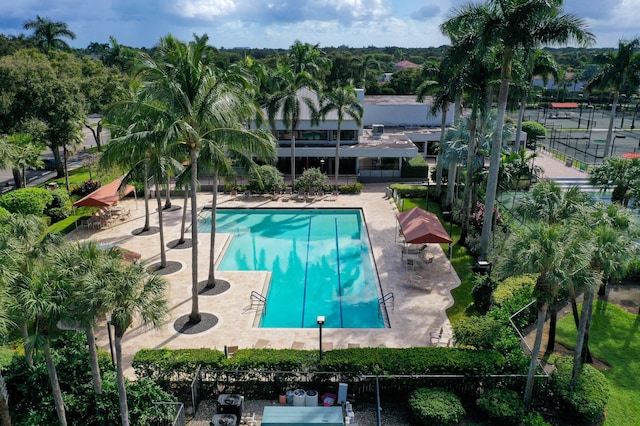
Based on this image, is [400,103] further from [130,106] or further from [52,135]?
[130,106]

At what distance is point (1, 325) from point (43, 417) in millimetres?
3915

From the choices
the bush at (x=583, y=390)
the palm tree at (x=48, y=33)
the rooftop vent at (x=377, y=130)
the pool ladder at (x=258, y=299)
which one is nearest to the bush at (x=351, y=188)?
the rooftop vent at (x=377, y=130)

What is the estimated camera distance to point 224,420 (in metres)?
13.6

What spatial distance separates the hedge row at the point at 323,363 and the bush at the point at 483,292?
→ 15.3 feet

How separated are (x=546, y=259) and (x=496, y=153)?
11350mm

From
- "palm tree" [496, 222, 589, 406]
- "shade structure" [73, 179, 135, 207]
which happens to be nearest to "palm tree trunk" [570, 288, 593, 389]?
"palm tree" [496, 222, 589, 406]

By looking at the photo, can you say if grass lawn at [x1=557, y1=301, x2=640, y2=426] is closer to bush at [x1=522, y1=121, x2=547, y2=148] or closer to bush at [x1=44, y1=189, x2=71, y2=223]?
bush at [x1=44, y1=189, x2=71, y2=223]

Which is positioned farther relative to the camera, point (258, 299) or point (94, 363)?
point (258, 299)

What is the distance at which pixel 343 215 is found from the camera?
112 ft

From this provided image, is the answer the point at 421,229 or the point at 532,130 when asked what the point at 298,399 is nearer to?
the point at 421,229

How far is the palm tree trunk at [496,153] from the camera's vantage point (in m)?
22.0

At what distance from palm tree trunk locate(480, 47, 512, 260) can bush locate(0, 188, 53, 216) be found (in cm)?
2657

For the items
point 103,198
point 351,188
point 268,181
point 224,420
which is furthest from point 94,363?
point 351,188

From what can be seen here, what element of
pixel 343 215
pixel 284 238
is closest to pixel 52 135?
pixel 284 238
